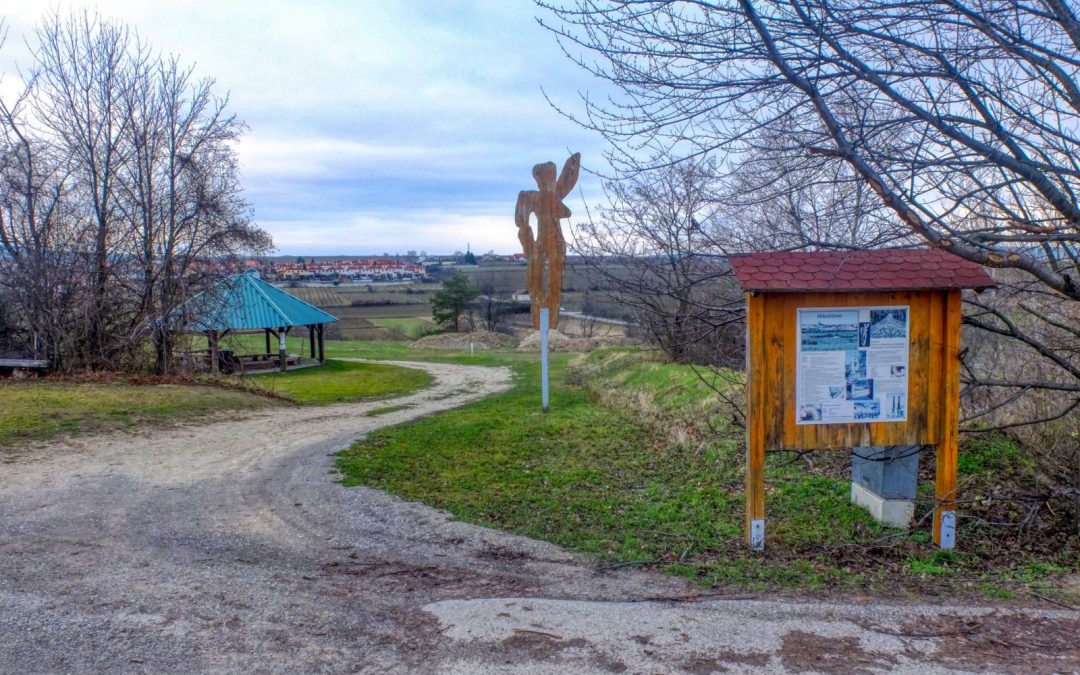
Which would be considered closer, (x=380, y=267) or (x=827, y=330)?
(x=827, y=330)

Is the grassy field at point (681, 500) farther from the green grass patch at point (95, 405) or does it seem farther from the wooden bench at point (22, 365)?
the wooden bench at point (22, 365)

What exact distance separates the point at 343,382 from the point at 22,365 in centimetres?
937

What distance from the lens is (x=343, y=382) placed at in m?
24.9

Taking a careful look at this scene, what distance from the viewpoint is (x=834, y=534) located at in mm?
6613

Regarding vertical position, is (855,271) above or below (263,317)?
above

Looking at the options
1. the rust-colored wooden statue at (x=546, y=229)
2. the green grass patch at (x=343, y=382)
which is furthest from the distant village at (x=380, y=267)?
the rust-colored wooden statue at (x=546, y=229)

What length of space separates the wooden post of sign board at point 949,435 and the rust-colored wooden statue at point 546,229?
810 cm

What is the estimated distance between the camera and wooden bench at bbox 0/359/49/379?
16922 millimetres

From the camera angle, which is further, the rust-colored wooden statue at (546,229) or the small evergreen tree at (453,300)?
the small evergreen tree at (453,300)

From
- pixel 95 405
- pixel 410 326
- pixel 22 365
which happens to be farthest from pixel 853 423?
pixel 410 326

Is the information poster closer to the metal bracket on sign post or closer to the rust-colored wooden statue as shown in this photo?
the metal bracket on sign post

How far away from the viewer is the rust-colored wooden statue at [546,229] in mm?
13500

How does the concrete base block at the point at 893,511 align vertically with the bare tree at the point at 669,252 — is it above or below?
below

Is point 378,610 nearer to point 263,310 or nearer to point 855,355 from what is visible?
point 855,355
